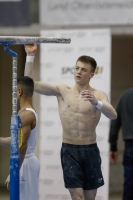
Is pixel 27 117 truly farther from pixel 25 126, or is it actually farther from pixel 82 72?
pixel 82 72

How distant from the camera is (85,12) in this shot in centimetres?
811

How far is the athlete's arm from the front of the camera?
233 inches

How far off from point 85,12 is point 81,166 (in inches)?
107

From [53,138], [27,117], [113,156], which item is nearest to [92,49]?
[53,138]

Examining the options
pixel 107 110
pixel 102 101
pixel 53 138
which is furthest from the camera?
pixel 53 138

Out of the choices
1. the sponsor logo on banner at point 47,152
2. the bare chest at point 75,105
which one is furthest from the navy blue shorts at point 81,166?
the sponsor logo on banner at point 47,152

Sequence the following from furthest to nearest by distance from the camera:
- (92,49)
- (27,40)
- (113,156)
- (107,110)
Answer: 1. (92,49)
2. (113,156)
3. (107,110)
4. (27,40)

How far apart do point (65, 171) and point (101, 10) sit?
279 centimetres

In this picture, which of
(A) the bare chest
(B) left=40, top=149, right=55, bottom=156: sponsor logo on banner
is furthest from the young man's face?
(B) left=40, top=149, right=55, bottom=156: sponsor logo on banner

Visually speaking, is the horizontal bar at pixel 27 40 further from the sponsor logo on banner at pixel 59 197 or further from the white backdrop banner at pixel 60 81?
the sponsor logo on banner at pixel 59 197

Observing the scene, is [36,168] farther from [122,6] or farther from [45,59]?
[122,6]

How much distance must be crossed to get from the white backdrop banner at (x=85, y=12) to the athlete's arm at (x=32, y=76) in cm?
210

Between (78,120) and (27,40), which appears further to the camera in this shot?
(78,120)

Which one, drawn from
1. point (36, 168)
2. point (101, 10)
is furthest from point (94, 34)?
point (36, 168)
